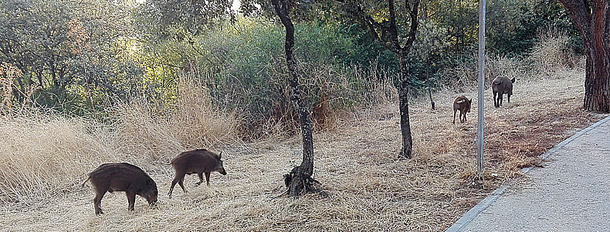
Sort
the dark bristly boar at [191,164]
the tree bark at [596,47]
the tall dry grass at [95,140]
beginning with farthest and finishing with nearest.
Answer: the tree bark at [596,47] < the tall dry grass at [95,140] < the dark bristly boar at [191,164]

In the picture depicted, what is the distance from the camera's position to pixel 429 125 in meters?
8.28

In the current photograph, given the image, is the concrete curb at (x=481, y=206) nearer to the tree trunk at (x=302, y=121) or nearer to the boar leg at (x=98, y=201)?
the tree trunk at (x=302, y=121)

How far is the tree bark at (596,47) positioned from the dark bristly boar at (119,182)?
25.8 feet

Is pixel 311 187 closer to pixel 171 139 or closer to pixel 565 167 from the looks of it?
pixel 565 167

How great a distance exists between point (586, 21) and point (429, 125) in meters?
3.47

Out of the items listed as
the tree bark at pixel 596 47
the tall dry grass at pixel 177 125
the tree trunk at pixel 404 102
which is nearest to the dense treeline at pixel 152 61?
the tall dry grass at pixel 177 125

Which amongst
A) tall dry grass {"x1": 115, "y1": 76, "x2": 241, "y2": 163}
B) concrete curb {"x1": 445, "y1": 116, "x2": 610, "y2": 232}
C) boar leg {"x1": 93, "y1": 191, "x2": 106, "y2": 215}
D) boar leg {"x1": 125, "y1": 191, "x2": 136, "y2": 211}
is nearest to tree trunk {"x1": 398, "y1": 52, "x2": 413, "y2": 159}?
concrete curb {"x1": 445, "y1": 116, "x2": 610, "y2": 232}

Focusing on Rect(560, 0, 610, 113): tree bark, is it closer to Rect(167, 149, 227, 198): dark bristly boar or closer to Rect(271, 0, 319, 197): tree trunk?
Rect(271, 0, 319, 197): tree trunk

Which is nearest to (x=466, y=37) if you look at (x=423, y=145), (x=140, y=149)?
(x=423, y=145)

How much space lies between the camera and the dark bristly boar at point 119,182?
4.21 meters

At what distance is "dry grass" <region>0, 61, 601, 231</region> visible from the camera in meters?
3.82

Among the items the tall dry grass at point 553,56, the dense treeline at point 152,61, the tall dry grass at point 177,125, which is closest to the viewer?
the tall dry grass at point 177,125

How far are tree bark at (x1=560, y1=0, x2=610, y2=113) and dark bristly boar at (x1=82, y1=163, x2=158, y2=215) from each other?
25.8ft

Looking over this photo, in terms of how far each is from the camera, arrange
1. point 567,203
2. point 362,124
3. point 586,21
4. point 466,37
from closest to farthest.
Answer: point 567,203, point 586,21, point 362,124, point 466,37
